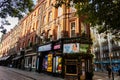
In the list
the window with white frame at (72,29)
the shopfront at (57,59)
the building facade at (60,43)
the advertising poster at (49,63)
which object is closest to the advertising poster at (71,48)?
the building facade at (60,43)

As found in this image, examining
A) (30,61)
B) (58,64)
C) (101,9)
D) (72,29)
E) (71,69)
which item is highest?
(72,29)

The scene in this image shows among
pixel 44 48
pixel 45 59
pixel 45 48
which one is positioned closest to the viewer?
pixel 45 48

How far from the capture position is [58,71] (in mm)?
22031

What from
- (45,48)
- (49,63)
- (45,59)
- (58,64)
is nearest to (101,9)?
(58,64)

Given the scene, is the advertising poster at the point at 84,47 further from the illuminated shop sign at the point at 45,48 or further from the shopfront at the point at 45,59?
the illuminated shop sign at the point at 45,48

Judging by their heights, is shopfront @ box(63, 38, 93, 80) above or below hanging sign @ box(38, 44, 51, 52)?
below

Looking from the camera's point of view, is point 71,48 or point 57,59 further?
point 57,59

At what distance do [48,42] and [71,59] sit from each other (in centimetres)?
580

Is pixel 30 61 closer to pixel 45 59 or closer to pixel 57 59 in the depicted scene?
pixel 45 59

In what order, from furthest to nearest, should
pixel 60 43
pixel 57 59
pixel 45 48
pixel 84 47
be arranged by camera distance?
1. pixel 45 48
2. pixel 57 59
3. pixel 60 43
4. pixel 84 47

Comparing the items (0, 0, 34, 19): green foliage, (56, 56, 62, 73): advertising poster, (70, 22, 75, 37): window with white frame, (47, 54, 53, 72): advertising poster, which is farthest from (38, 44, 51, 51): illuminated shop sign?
(0, 0, 34, 19): green foliage

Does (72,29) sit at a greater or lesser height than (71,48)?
greater

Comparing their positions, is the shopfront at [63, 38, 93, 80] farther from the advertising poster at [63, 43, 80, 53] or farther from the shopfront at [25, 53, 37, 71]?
the shopfront at [25, 53, 37, 71]

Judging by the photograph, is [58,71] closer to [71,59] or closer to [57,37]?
[71,59]
